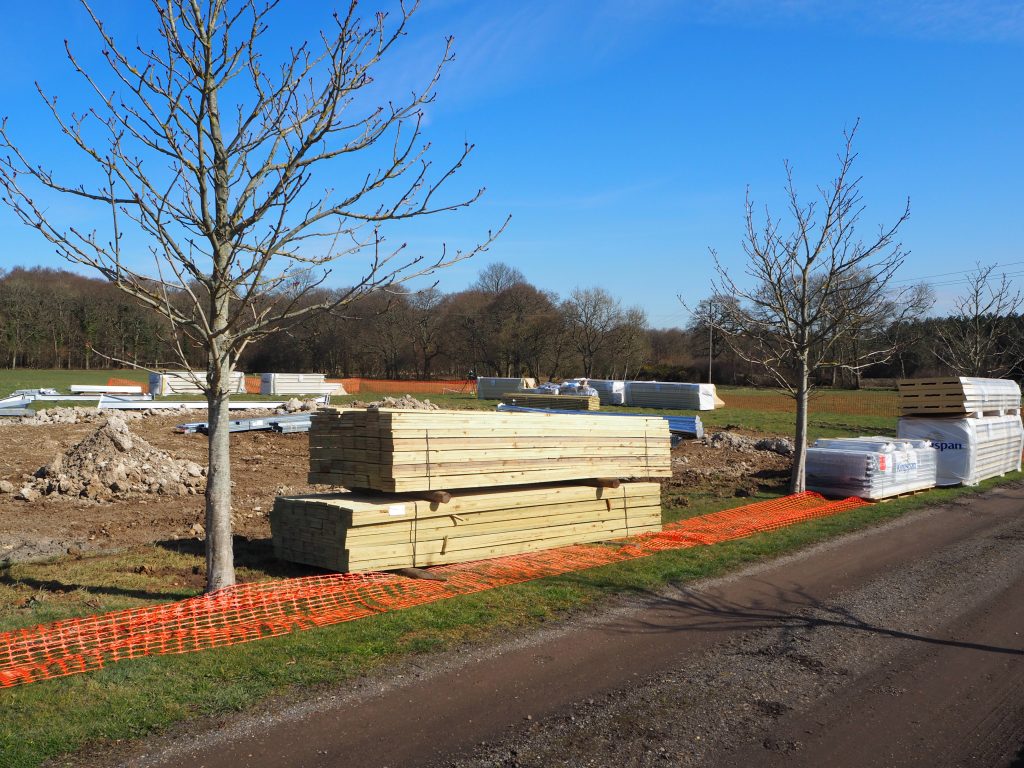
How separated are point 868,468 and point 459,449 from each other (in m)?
9.50

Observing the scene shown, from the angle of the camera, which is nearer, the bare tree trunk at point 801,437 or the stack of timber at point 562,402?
the bare tree trunk at point 801,437

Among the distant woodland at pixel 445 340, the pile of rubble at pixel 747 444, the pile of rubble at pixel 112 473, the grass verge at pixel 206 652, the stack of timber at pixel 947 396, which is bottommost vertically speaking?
the grass verge at pixel 206 652

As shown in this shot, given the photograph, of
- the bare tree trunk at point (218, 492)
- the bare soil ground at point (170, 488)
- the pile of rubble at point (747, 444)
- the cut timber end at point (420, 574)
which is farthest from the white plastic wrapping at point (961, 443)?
the bare tree trunk at point (218, 492)

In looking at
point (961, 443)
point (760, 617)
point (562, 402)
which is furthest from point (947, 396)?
point (562, 402)

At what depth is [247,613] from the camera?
7.30 meters

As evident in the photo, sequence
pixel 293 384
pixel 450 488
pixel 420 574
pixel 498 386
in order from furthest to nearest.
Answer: pixel 293 384 < pixel 498 386 < pixel 450 488 < pixel 420 574

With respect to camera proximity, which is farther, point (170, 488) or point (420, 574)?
point (170, 488)

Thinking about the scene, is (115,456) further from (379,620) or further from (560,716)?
(560,716)

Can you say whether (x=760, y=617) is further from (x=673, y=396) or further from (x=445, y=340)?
(x=445, y=340)

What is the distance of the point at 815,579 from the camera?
30.4 feet

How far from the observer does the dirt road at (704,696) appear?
190 inches

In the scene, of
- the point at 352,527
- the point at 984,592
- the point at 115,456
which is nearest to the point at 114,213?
the point at 352,527

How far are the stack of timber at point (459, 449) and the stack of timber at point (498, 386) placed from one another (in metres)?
37.9

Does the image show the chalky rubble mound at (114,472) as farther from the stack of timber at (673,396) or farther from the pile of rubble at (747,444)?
the stack of timber at (673,396)
